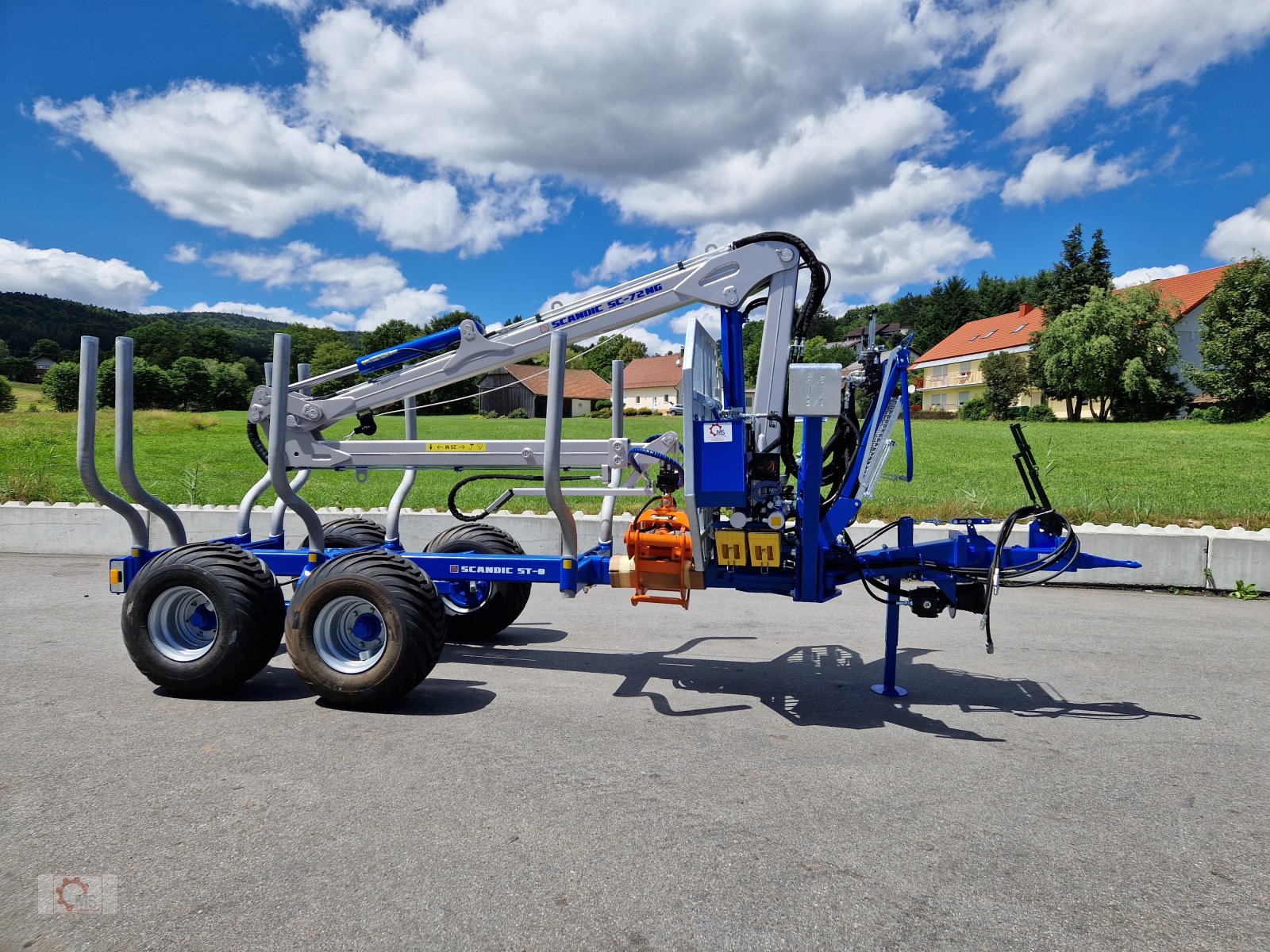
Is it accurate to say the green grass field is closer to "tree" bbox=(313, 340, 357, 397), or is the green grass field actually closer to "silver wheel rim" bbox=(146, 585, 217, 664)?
"silver wheel rim" bbox=(146, 585, 217, 664)

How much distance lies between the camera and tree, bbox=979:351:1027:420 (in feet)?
182

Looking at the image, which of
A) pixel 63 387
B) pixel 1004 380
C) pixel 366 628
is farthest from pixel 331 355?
pixel 366 628

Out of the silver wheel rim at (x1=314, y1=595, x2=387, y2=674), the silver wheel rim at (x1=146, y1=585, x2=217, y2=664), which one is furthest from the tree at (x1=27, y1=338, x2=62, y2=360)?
the silver wheel rim at (x1=314, y1=595, x2=387, y2=674)

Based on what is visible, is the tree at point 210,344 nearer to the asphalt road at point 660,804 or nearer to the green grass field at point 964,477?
the green grass field at point 964,477

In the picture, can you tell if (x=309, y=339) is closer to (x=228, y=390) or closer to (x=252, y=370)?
(x=252, y=370)

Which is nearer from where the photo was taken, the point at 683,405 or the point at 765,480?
the point at 683,405

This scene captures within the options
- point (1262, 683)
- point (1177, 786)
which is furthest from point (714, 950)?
point (1262, 683)

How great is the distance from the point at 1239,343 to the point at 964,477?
30671 mm

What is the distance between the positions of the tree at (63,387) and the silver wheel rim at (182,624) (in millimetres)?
54065

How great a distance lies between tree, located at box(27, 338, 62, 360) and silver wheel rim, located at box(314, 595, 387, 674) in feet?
339

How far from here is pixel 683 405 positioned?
4.95 m

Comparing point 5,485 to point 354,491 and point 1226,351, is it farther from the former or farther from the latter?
point 1226,351

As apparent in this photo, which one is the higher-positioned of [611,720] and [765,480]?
[765,480]

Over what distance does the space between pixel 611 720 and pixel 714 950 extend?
2186mm
